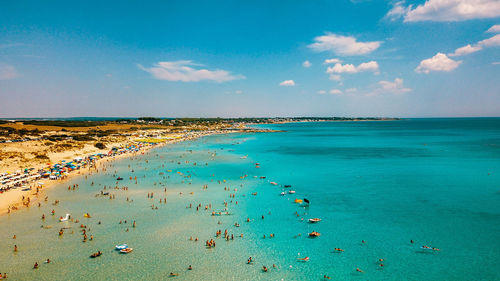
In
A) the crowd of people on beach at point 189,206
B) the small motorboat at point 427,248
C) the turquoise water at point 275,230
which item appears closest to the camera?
the turquoise water at point 275,230

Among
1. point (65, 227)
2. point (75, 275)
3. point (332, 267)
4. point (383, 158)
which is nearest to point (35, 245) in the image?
point (65, 227)

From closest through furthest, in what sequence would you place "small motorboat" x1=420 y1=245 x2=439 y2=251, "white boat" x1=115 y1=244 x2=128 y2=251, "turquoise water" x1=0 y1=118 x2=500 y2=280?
"turquoise water" x1=0 y1=118 x2=500 y2=280
"white boat" x1=115 y1=244 x2=128 y2=251
"small motorboat" x1=420 y1=245 x2=439 y2=251

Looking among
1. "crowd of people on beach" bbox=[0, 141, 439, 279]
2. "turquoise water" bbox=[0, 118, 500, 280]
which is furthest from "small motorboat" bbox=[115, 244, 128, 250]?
"crowd of people on beach" bbox=[0, 141, 439, 279]

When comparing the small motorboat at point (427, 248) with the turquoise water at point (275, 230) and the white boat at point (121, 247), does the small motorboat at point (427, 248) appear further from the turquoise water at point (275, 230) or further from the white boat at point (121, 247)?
the white boat at point (121, 247)

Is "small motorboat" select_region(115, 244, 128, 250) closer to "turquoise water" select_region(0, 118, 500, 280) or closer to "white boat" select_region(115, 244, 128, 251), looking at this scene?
"white boat" select_region(115, 244, 128, 251)

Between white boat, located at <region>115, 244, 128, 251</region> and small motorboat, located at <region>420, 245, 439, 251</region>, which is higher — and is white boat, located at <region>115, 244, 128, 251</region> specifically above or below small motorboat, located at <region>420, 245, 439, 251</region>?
above

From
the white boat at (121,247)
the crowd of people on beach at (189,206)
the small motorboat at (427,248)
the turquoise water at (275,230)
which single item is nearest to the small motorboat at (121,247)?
the white boat at (121,247)

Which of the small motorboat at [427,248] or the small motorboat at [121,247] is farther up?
the small motorboat at [121,247]

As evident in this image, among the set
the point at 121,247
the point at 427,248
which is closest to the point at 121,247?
the point at 121,247

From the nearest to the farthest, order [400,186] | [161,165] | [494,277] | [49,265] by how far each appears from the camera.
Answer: [494,277], [49,265], [400,186], [161,165]

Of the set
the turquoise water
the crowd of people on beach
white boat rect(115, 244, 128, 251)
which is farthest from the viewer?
white boat rect(115, 244, 128, 251)

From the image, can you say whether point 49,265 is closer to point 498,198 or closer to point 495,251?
point 495,251
